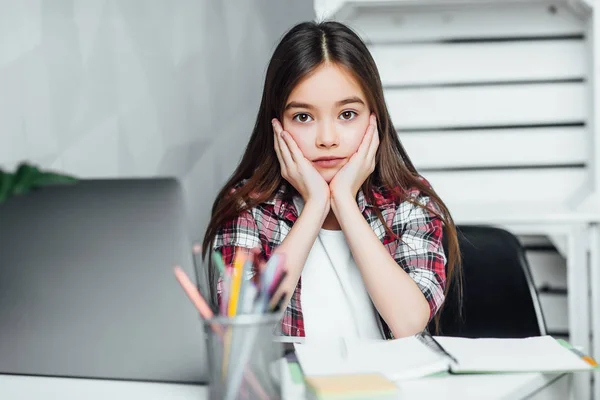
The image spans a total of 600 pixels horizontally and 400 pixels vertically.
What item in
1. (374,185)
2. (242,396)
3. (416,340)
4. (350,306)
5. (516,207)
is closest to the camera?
(242,396)

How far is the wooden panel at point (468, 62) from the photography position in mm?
2162

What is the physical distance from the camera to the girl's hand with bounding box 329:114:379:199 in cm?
136

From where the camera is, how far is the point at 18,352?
0.90m

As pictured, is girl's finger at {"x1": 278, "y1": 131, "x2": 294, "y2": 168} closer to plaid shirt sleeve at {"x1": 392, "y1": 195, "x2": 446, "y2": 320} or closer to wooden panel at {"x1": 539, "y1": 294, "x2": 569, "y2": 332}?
plaid shirt sleeve at {"x1": 392, "y1": 195, "x2": 446, "y2": 320}

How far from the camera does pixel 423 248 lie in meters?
1.39

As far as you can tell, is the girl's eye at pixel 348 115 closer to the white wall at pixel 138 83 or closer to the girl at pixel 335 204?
the girl at pixel 335 204

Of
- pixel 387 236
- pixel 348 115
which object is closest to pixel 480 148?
pixel 387 236

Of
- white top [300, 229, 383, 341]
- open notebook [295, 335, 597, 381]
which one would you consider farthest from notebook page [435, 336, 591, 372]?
white top [300, 229, 383, 341]

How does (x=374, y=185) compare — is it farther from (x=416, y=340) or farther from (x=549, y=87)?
(x=549, y=87)

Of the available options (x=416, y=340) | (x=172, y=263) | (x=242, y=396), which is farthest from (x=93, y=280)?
(x=416, y=340)

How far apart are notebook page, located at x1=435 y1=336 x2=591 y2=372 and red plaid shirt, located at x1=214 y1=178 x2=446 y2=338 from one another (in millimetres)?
342

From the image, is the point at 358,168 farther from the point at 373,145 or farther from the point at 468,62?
the point at 468,62

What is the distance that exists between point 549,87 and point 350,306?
1.12 metres

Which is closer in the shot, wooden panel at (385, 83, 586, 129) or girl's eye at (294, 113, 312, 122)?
girl's eye at (294, 113, 312, 122)
